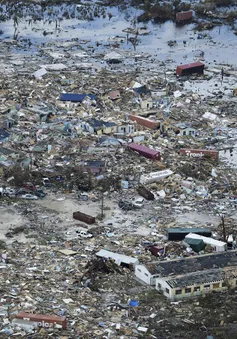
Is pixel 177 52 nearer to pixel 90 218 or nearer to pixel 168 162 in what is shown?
pixel 168 162

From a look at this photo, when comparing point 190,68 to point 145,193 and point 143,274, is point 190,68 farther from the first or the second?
point 143,274

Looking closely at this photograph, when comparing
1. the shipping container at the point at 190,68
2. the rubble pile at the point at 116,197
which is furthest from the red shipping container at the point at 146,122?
the shipping container at the point at 190,68

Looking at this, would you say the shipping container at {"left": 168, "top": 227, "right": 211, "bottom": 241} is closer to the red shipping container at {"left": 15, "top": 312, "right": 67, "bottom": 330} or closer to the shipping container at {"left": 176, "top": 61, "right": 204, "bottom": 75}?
the red shipping container at {"left": 15, "top": 312, "right": 67, "bottom": 330}

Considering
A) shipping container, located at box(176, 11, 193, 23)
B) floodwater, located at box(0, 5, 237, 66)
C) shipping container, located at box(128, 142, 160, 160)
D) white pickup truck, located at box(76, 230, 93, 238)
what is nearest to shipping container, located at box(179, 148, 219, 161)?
shipping container, located at box(128, 142, 160, 160)

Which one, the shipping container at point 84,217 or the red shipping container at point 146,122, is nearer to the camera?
the shipping container at point 84,217

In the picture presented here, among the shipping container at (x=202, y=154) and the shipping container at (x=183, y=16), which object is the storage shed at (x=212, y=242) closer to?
the shipping container at (x=202, y=154)
